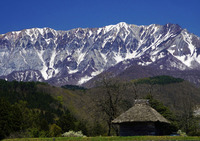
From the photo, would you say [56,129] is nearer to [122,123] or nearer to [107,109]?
[107,109]

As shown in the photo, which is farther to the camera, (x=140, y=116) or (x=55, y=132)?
(x=55, y=132)

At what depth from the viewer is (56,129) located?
103m

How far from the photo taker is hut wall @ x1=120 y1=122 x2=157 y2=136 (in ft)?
154

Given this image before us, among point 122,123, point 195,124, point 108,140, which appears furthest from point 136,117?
point 195,124

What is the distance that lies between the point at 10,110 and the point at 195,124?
154 ft

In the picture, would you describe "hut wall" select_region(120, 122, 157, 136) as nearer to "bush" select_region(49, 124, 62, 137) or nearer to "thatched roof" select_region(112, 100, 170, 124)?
"thatched roof" select_region(112, 100, 170, 124)

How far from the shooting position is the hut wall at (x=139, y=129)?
46.8m

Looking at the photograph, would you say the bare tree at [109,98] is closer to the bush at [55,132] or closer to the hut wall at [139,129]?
the hut wall at [139,129]

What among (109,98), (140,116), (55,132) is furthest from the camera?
(55,132)

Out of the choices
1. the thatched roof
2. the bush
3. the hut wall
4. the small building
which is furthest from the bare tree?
the bush

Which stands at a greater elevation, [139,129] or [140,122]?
[140,122]

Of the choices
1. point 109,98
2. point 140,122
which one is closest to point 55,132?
point 109,98

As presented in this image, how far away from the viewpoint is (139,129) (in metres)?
47.2

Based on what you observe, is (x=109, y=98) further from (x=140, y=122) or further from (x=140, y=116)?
(x=140, y=122)
